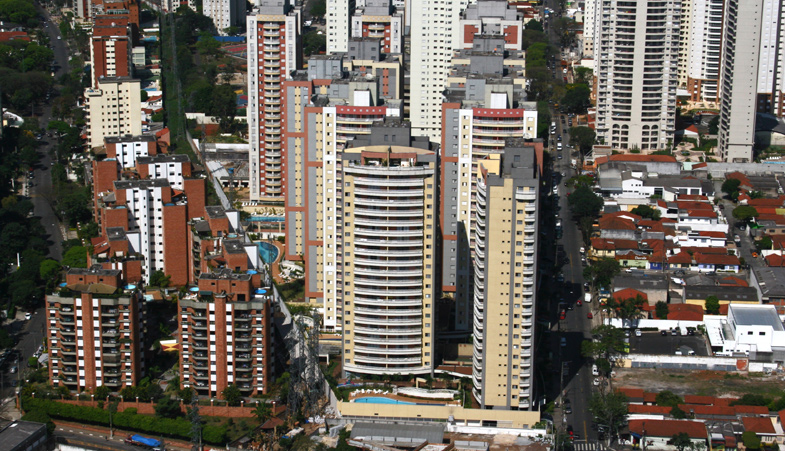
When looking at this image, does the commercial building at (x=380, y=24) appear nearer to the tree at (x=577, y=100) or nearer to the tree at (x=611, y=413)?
the tree at (x=577, y=100)

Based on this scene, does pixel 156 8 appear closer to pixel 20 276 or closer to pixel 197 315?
pixel 20 276

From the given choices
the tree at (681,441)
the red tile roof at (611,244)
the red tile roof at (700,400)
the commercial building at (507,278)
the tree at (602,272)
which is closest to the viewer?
the commercial building at (507,278)

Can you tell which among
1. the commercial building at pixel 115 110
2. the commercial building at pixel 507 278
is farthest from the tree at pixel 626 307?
the commercial building at pixel 115 110

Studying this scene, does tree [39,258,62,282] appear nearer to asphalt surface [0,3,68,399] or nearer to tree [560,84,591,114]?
asphalt surface [0,3,68,399]

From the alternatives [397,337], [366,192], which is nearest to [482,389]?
[397,337]

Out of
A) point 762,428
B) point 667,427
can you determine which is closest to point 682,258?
point 762,428

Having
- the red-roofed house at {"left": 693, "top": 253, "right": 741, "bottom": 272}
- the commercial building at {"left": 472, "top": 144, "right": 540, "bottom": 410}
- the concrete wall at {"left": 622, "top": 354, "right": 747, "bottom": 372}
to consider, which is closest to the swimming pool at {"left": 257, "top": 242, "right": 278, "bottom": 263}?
the commercial building at {"left": 472, "top": 144, "right": 540, "bottom": 410}
